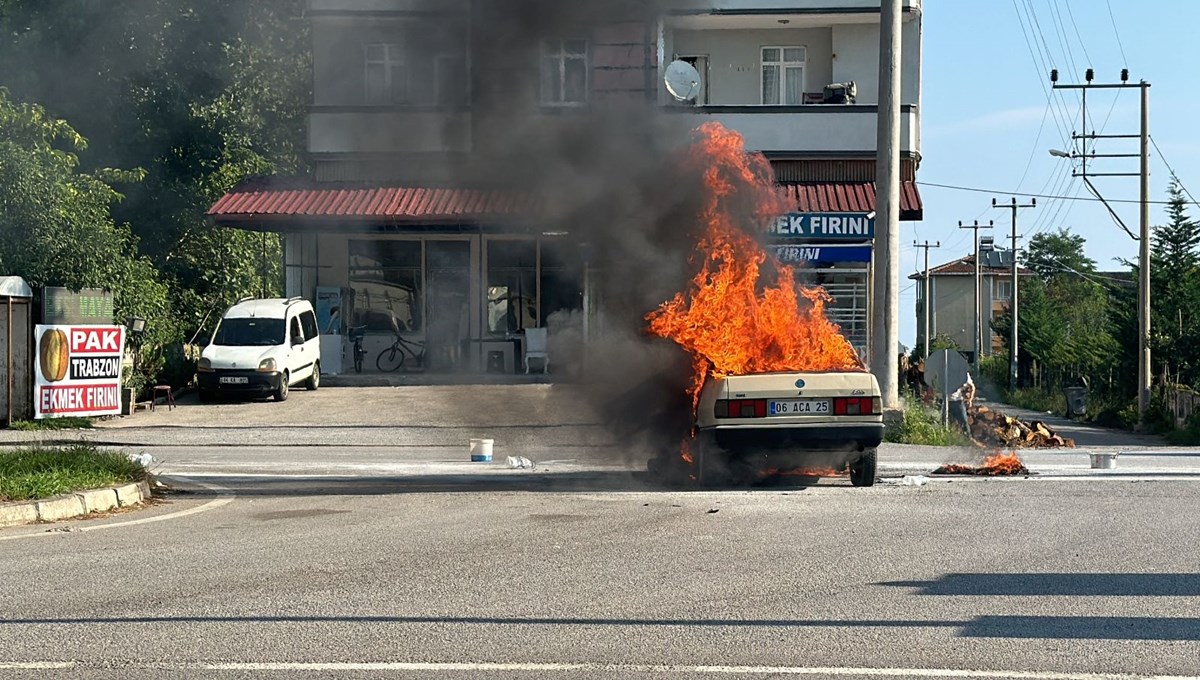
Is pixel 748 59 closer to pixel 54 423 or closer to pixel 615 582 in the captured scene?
pixel 54 423

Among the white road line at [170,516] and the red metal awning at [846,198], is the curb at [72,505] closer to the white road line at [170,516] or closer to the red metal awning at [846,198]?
the white road line at [170,516]

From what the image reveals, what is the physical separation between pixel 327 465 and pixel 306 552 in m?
6.83

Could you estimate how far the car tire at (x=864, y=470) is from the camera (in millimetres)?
11770

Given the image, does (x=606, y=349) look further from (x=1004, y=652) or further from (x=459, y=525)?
(x=1004, y=652)

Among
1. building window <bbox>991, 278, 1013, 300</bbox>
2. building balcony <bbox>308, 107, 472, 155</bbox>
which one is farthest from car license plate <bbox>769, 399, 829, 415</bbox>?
building window <bbox>991, 278, 1013, 300</bbox>

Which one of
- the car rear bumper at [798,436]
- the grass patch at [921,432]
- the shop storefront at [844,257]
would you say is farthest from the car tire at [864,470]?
the shop storefront at [844,257]

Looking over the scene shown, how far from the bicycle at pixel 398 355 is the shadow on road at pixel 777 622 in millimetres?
20657

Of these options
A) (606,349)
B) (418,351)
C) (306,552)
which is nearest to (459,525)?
(306,552)

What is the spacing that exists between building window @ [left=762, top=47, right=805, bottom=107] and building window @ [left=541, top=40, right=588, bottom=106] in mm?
17204

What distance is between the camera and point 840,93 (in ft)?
90.9

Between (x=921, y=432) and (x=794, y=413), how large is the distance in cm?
851

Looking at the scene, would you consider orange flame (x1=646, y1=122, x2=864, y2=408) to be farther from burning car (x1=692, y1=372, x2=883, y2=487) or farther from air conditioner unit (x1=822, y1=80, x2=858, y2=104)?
air conditioner unit (x1=822, y1=80, x2=858, y2=104)

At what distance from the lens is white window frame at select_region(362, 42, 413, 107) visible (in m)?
12.4

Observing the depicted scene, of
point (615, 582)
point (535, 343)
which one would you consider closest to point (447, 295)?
point (535, 343)
